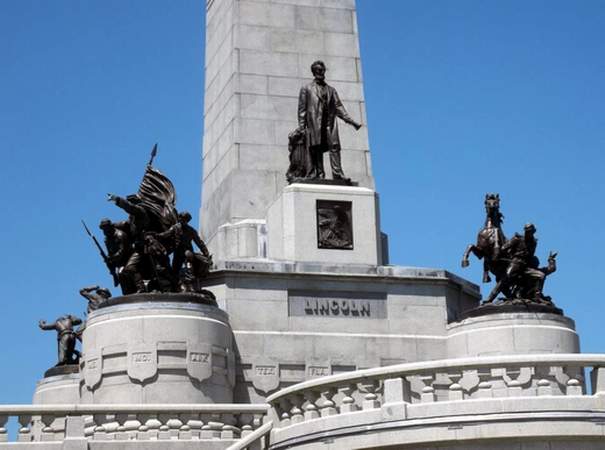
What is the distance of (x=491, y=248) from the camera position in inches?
1198

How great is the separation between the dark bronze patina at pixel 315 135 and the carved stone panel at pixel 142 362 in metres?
6.68

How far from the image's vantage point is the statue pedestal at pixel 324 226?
103ft

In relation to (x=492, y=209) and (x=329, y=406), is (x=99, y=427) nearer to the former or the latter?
(x=329, y=406)

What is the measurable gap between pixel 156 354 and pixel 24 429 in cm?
441

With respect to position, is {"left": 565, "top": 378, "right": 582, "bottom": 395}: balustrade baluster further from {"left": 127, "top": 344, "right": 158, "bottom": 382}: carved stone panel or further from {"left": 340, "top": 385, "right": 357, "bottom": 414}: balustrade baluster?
{"left": 127, "top": 344, "right": 158, "bottom": 382}: carved stone panel

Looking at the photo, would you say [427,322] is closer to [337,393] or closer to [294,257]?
[294,257]

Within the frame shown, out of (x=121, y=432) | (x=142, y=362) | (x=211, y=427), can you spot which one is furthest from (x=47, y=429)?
(x=142, y=362)

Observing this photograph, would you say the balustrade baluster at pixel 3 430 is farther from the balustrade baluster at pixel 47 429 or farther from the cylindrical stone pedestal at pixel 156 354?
the cylindrical stone pedestal at pixel 156 354

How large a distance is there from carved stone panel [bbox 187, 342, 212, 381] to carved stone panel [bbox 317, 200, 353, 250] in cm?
489

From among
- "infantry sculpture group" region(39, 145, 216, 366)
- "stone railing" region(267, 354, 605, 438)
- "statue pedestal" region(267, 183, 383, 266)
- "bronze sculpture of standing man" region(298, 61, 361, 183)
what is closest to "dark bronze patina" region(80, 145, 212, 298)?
"infantry sculpture group" region(39, 145, 216, 366)

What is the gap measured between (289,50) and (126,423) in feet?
47.2

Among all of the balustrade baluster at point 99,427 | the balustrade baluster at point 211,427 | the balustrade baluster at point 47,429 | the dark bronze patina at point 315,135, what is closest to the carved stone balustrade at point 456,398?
the balustrade baluster at point 211,427

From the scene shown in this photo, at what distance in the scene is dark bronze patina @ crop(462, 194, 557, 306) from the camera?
3003cm

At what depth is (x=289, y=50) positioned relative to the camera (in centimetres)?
3547
